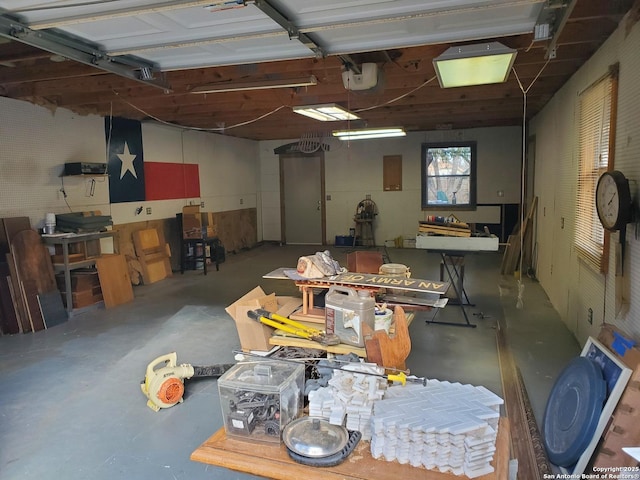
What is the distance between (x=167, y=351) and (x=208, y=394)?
1031 millimetres

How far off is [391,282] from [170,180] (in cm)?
563

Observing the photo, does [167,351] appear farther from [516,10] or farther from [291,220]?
[291,220]

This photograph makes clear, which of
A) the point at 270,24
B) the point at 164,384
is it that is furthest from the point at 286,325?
the point at 270,24

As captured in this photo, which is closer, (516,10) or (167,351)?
(516,10)

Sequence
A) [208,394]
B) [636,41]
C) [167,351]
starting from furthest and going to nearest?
[167,351] → [208,394] → [636,41]

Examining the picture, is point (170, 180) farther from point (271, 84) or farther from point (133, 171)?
point (271, 84)

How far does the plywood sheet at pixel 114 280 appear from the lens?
5.76 metres

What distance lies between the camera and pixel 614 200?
9.04 ft

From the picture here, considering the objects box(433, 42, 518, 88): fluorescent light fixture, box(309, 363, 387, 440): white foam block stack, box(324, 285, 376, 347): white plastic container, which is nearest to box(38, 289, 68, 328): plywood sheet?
box(324, 285, 376, 347): white plastic container

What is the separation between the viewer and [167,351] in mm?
4145

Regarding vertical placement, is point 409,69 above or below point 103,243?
above

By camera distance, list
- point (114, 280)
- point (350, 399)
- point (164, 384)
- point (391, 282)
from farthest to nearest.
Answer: point (114, 280)
point (391, 282)
point (164, 384)
point (350, 399)

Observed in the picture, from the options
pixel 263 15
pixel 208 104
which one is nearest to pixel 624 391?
pixel 263 15

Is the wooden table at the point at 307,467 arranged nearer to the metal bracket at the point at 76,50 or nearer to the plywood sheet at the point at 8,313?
the metal bracket at the point at 76,50
